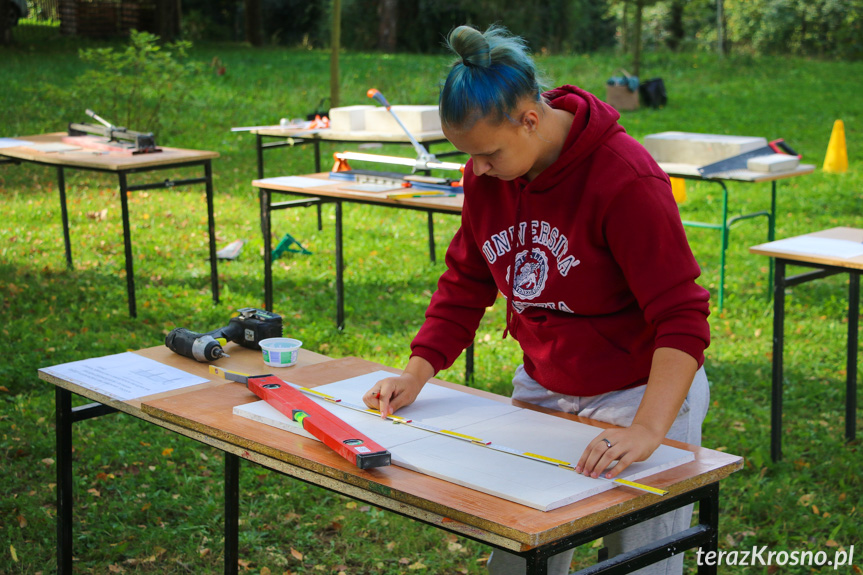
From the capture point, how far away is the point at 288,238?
7.70 metres

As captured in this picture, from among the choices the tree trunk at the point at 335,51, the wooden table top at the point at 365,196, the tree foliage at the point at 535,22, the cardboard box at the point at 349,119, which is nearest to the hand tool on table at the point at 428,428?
the wooden table top at the point at 365,196

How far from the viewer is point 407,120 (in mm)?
7070

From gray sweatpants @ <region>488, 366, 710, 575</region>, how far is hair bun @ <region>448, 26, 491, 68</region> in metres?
0.83

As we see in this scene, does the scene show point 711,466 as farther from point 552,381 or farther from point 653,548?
point 552,381

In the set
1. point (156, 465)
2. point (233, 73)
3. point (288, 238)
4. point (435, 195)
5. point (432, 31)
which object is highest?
point (432, 31)

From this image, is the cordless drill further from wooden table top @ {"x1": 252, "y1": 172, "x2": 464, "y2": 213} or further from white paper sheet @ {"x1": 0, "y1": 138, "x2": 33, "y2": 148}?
white paper sheet @ {"x1": 0, "y1": 138, "x2": 33, "y2": 148}

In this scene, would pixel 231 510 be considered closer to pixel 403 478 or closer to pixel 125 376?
pixel 125 376

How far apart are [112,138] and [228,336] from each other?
442 centimetres

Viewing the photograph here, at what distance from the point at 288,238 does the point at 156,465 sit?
12.6ft

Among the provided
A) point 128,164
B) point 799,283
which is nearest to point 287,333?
point 128,164

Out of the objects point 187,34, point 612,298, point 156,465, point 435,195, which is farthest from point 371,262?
point 187,34

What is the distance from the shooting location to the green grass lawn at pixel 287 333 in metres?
3.50

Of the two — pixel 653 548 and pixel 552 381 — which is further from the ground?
pixel 552 381

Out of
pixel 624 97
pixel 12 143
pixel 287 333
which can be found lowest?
pixel 287 333
